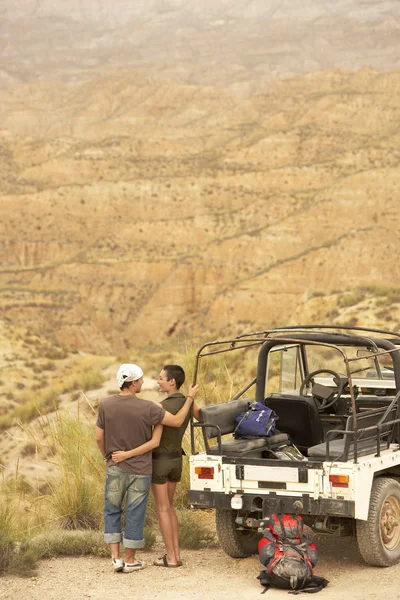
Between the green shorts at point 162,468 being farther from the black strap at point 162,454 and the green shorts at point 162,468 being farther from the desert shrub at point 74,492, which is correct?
the desert shrub at point 74,492

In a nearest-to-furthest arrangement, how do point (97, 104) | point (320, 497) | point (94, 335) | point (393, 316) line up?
1. point (320, 497)
2. point (393, 316)
3. point (94, 335)
4. point (97, 104)

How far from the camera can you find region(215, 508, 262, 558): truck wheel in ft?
29.3

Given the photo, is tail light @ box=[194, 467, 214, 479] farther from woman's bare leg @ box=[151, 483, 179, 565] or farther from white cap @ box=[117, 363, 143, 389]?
white cap @ box=[117, 363, 143, 389]

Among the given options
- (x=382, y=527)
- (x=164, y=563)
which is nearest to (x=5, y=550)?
(x=164, y=563)

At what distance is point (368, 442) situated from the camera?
874 centimetres

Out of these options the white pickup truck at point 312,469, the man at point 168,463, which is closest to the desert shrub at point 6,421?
the white pickup truck at point 312,469

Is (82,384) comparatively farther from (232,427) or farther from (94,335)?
(94,335)

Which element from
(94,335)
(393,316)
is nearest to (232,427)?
(393,316)

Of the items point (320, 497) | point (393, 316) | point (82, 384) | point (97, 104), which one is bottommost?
point (82, 384)

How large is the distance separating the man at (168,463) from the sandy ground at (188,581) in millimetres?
305

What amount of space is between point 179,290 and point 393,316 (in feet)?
137

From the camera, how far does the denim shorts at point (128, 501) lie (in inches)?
327

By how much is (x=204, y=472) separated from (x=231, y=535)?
83cm

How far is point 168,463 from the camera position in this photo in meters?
8.56
